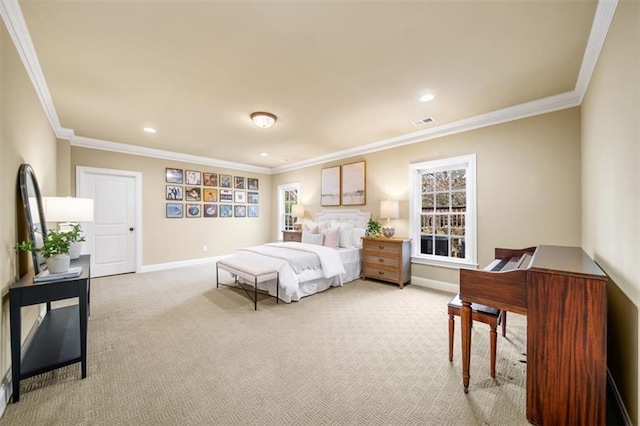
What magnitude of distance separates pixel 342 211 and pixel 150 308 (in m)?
3.77

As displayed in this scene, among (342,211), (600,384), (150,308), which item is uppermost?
(342,211)

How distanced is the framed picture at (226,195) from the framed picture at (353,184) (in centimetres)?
308

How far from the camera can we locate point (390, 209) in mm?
4516

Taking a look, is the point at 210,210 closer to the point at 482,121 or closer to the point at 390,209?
the point at 390,209

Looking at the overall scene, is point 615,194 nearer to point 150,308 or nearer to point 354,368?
point 354,368

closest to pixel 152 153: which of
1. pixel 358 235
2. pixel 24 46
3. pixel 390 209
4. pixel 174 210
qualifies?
pixel 174 210

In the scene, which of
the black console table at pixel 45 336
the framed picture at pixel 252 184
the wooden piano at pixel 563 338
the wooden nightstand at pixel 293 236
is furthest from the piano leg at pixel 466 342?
the framed picture at pixel 252 184

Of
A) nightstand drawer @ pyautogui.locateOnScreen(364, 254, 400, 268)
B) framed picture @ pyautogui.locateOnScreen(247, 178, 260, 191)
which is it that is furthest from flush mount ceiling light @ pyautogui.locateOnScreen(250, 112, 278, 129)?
framed picture @ pyautogui.locateOnScreen(247, 178, 260, 191)

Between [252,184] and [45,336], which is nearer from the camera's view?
[45,336]

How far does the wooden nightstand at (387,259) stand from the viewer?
425 centimetres

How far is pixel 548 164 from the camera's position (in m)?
3.20

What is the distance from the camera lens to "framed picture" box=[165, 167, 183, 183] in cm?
581

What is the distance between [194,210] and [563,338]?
21.3 feet

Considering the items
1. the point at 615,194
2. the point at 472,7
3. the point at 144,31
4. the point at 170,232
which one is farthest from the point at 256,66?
the point at 170,232
